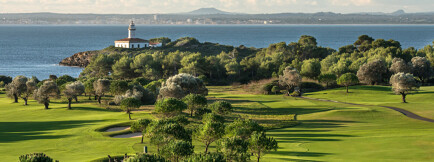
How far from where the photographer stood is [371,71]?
99.9 m

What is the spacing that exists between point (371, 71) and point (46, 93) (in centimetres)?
6428

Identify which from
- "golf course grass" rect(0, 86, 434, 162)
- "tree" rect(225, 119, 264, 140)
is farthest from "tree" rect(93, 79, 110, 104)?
"tree" rect(225, 119, 264, 140)

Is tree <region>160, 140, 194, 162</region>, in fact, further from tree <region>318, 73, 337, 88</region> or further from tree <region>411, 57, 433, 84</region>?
tree <region>411, 57, 433, 84</region>

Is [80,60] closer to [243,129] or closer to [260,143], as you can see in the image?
[243,129]

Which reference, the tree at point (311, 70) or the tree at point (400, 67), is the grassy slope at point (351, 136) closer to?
the tree at point (311, 70)

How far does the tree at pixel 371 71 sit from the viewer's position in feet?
326

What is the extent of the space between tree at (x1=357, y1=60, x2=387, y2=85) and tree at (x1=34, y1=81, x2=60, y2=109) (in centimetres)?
6033

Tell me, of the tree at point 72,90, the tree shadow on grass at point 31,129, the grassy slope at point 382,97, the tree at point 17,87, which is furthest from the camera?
the tree at point 17,87

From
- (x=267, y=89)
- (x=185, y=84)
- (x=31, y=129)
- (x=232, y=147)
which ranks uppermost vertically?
(x=232, y=147)

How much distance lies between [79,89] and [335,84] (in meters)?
52.1

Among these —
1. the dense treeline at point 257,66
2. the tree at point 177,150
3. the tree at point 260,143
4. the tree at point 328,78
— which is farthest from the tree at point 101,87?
the tree at point 260,143

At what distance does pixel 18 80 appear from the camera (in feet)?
260

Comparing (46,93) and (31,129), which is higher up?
(46,93)

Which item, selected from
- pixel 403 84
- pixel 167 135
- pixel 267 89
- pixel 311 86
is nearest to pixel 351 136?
pixel 167 135
